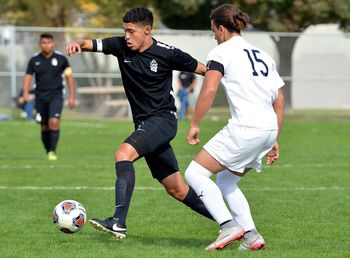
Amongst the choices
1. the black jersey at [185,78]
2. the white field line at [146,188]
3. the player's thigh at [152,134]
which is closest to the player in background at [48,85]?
the white field line at [146,188]

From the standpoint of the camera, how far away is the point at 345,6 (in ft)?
114

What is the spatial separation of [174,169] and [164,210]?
2233 mm

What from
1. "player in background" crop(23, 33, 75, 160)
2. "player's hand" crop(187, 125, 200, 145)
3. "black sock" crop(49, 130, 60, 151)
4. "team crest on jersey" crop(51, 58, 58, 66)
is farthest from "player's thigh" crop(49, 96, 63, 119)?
"player's hand" crop(187, 125, 200, 145)

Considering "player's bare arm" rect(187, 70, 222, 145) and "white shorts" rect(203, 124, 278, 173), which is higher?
"player's bare arm" rect(187, 70, 222, 145)

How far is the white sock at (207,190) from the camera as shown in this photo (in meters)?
7.69

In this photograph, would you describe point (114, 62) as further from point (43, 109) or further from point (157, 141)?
point (157, 141)

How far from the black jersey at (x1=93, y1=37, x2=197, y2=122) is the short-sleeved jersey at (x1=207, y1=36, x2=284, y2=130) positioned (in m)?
0.95

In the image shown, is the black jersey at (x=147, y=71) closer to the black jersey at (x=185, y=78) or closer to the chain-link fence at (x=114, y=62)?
the chain-link fence at (x=114, y=62)

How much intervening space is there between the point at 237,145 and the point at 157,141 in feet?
3.24

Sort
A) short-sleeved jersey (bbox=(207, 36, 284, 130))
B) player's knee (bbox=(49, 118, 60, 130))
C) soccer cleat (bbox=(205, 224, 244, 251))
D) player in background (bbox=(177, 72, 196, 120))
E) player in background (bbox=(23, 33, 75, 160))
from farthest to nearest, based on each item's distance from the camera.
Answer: player in background (bbox=(177, 72, 196, 120)), player in background (bbox=(23, 33, 75, 160)), player's knee (bbox=(49, 118, 60, 130)), soccer cleat (bbox=(205, 224, 244, 251)), short-sleeved jersey (bbox=(207, 36, 284, 130))

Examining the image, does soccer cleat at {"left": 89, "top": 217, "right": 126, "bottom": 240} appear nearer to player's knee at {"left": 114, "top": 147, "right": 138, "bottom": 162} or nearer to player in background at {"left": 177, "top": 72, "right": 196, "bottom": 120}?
player's knee at {"left": 114, "top": 147, "right": 138, "bottom": 162}

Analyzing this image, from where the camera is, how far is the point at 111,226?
775 cm

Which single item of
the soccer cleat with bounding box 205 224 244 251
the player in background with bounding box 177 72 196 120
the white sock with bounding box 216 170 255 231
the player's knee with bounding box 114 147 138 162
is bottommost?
the player in background with bounding box 177 72 196 120

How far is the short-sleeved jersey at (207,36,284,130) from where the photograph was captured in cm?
749
